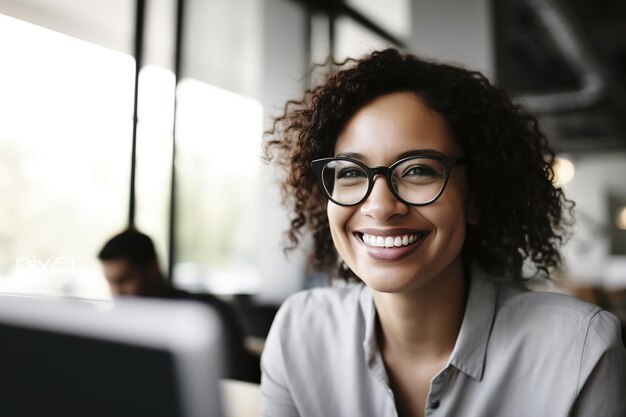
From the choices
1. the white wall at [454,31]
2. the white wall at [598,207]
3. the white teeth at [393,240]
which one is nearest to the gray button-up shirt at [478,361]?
the white teeth at [393,240]

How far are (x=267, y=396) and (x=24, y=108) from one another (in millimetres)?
1150

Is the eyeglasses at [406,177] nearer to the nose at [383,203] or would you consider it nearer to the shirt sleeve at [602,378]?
the nose at [383,203]

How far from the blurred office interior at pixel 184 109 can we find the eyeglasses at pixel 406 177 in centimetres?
57

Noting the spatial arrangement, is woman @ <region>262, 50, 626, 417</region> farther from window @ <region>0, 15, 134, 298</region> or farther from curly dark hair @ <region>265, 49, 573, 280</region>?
window @ <region>0, 15, 134, 298</region>

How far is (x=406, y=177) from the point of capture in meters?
1.19

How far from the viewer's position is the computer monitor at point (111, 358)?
434 millimetres

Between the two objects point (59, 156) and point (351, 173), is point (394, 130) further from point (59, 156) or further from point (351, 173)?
point (59, 156)

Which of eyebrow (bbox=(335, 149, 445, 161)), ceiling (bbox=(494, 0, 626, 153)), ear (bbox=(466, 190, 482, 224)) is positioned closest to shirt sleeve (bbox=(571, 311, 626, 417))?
ear (bbox=(466, 190, 482, 224))

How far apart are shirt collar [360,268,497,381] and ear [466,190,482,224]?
0.12 meters

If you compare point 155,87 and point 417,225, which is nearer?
point 417,225

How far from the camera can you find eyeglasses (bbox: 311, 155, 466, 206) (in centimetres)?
118

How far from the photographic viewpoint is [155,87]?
3.35m

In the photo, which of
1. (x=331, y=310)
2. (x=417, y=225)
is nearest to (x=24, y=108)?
(x=331, y=310)

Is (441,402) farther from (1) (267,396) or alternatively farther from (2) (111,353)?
(2) (111,353)
